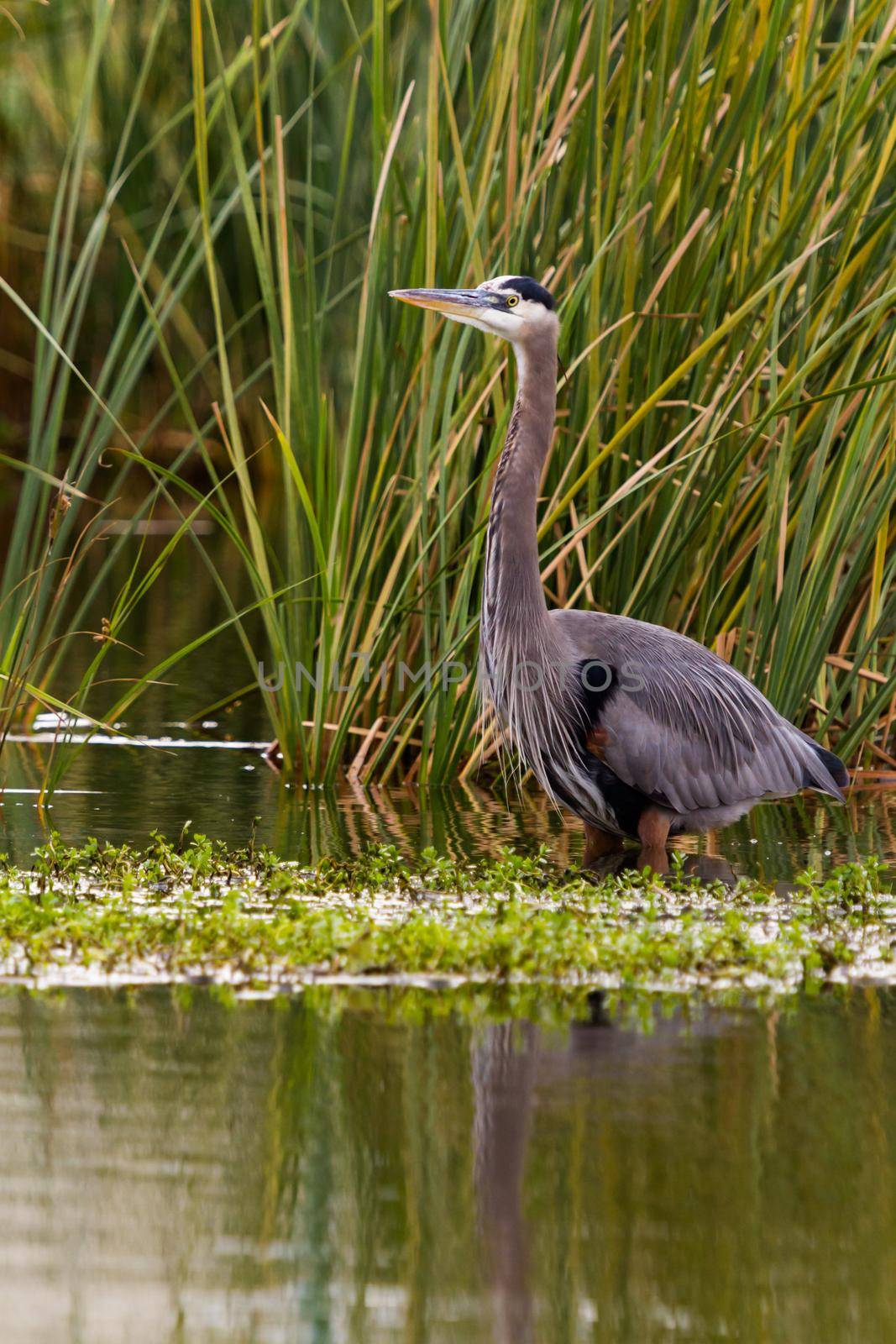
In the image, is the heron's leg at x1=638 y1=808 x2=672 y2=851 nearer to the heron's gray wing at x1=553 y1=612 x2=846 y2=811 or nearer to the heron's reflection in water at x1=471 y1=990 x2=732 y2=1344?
the heron's gray wing at x1=553 y1=612 x2=846 y2=811

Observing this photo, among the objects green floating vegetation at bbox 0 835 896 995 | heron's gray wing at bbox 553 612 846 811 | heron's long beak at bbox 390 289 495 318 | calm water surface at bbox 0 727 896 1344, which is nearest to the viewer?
calm water surface at bbox 0 727 896 1344

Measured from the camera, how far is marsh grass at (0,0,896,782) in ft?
21.7

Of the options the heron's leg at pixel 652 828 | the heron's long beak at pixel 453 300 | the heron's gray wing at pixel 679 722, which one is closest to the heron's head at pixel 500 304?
the heron's long beak at pixel 453 300

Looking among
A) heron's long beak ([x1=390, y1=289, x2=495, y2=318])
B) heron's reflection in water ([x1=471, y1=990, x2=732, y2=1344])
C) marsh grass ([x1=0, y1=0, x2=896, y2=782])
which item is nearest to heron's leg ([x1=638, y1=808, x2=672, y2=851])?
marsh grass ([x1=0, y1=0, x2=896, y2=782])

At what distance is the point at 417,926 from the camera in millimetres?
5023

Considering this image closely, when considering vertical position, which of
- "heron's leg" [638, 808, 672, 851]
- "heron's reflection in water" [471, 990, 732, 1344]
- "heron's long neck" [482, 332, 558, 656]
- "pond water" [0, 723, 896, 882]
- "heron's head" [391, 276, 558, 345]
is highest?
"heron's head" [391, 276, 558, 345]

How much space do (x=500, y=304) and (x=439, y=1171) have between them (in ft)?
11.2

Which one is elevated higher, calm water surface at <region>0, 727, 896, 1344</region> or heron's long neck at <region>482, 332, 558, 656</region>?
heron's long neck at <region>482, 332, 558, 656</region>

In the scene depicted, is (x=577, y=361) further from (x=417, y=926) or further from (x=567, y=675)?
(x=417, y=926)

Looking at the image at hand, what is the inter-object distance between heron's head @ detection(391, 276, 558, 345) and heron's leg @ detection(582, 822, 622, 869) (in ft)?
5.29

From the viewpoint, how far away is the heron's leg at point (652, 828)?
257 inches

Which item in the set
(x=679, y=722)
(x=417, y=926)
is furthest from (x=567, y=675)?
Result: (x=417, y=926)

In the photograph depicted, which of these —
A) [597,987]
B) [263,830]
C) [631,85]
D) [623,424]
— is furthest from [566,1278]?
[631,85]

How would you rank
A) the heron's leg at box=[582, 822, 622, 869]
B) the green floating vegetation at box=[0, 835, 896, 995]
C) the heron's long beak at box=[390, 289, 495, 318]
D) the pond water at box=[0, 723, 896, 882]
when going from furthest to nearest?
the heron's leg at box=[582, 822, 622, 869] → the pond water at box=[0, 723, 896, 882] → the heron's long beak at box=[390, 289, 495, 318] → the green floating vegetation at box=[0, 835, 896, 995]
